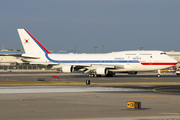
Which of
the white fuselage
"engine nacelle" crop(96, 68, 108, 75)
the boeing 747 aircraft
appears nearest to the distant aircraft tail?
the boeing 747 aircraft

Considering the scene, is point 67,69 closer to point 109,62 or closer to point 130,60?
point 109,62

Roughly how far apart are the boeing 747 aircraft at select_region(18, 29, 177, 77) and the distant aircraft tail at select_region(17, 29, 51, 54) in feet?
4.41

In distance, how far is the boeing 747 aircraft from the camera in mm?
62406

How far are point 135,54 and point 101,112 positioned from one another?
48.1 meters

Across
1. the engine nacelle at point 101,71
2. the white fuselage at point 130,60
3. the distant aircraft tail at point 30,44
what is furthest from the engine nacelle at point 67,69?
the distant aircraft tail at point 30,44

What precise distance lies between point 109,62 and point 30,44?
2095 centimetres

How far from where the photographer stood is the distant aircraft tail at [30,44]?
71.3 m

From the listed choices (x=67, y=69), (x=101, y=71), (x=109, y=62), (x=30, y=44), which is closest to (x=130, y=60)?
(x=109, y=62)

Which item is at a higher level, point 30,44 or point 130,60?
point 30,44

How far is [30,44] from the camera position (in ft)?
234

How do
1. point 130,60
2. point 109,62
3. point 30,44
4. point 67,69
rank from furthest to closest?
point 30,44
point 109,62
point 130,60
point 67,69

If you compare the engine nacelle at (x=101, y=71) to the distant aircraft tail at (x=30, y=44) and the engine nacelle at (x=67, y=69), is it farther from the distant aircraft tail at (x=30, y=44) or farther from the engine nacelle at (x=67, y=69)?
the distant aircraft tail at (x=30, y=44)

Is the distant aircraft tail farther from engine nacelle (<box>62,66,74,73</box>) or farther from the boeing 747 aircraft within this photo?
engine nacelle (<box>62,66,74,73</box>)

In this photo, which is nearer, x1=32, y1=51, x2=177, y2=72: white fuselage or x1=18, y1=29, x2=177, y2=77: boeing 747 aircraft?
x1=32, y1=51, x2=177, y2=72: white fuselage
